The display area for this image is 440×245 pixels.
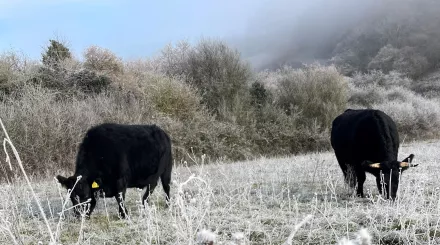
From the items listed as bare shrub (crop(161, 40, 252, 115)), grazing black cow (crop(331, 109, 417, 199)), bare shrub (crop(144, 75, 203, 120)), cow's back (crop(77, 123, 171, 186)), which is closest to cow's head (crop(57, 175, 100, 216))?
cow's back (crop(77, 123, 171, 186))

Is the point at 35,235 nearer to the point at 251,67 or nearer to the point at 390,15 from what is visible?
the point at 251,67

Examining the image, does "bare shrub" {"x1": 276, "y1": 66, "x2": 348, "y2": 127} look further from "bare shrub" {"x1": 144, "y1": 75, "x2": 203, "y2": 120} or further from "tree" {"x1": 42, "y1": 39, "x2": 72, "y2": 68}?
"tree" {"x1": 42, "y1": 39, "x2": 72, "y2": 68}

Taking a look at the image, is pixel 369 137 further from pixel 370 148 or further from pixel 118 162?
pixel 118 162

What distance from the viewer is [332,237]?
462 centimetres

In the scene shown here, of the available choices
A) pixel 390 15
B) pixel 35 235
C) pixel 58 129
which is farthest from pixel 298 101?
pixel 390 15

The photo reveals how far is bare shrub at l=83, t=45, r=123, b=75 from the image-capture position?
27.4 metres

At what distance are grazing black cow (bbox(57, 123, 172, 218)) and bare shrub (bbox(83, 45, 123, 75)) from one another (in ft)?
64.8

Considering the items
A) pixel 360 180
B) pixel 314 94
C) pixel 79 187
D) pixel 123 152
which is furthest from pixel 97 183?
pixel 314 94

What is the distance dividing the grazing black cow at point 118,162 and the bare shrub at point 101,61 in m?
19.7

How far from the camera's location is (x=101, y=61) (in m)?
27.7

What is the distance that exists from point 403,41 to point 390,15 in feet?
84.8

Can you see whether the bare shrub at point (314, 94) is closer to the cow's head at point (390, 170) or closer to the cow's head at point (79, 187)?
the cow's head at point (390, 170)

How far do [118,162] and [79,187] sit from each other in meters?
0.88

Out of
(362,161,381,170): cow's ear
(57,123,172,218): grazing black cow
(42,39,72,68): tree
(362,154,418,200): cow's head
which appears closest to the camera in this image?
(57,123,172,218): grazing black cow
